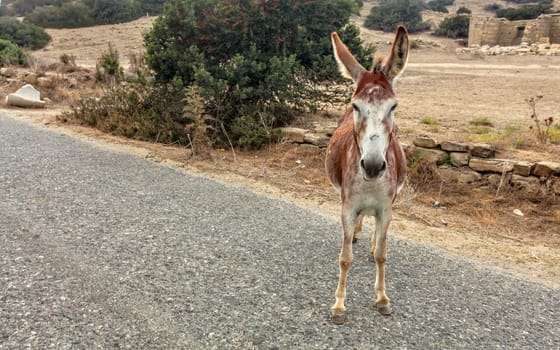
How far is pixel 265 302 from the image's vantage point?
408 centimetres

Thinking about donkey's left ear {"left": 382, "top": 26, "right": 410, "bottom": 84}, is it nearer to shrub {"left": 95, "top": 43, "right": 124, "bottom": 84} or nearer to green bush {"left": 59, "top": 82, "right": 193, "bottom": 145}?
green bush {"left": 59, "top": 82, "right": 193, "bottom": 145}

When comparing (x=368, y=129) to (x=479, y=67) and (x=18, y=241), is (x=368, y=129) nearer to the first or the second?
(x=18, y=241)

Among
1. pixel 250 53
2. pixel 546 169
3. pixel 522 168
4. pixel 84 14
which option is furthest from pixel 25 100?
pixel 84 14

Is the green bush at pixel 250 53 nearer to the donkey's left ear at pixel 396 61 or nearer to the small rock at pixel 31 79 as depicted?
the donkey's left ear at pixel 396 61

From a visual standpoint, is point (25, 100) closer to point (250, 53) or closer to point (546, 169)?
point (250, 53)

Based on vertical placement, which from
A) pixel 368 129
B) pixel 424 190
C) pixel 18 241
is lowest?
pixel 424 190

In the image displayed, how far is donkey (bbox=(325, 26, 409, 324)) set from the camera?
3.02 metres

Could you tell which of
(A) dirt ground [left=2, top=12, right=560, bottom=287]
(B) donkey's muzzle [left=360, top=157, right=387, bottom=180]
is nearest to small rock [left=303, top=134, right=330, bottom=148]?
(A) dirt ground [left=2, top=12, right=560, bottom=287]

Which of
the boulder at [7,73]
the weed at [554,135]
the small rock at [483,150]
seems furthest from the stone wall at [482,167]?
the boulder at [7,73]

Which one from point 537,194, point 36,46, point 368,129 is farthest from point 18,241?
point 36,46

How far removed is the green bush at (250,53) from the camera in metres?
10.6

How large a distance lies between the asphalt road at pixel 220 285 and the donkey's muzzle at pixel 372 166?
1.54 m

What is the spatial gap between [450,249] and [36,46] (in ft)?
135

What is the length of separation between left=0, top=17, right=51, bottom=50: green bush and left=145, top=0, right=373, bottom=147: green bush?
102 ft
